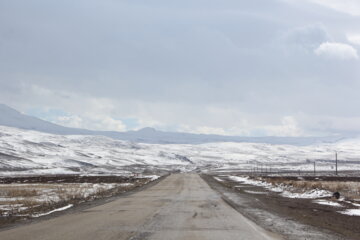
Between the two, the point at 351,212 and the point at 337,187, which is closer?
the point at 351,212

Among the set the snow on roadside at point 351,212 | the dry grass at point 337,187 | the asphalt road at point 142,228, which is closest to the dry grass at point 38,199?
the asphalt road at point 142,228

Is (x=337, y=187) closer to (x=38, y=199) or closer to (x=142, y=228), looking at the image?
(x=38, y=199)

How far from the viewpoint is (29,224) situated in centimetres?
1420

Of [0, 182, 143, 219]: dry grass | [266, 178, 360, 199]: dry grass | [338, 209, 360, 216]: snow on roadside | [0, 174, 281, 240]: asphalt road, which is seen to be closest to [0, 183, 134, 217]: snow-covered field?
[0, 182, 143, 219]: dry grass

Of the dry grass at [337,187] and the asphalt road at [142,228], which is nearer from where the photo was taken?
the asphalt road at [142,228]

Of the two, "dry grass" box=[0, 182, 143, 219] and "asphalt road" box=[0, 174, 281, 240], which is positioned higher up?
"asphalt road" box=[0, 174, 281, 240]

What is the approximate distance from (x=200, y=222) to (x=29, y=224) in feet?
19.6

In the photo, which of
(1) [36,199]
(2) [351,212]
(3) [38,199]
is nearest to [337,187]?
(2) [351,212]

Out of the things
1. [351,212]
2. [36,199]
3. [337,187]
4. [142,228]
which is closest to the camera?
[142,228]

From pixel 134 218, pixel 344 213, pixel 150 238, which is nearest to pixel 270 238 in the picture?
pixel 150 238

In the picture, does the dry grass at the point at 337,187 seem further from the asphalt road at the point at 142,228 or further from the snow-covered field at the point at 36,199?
the snow-covered field at the point at 36,199

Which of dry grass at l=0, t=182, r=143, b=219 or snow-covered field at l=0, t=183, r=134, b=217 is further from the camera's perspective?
dry grass at l=0, t=182, r=143, b=219

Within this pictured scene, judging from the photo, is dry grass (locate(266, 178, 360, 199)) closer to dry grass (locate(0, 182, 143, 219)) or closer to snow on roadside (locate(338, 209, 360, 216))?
snow on roadside (locate(338, 209, 360, 216))

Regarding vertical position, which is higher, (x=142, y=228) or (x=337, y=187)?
(x=337, y=187)
